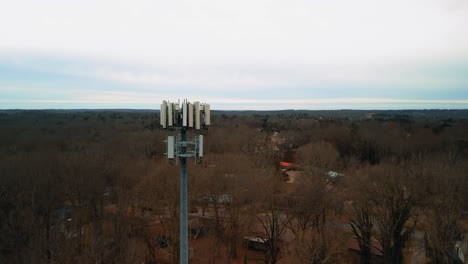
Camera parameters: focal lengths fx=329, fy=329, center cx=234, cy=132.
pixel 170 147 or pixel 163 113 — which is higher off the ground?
pixel 163 113

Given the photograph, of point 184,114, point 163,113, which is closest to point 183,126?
point 184,114

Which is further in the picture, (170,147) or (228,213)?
(228,213)

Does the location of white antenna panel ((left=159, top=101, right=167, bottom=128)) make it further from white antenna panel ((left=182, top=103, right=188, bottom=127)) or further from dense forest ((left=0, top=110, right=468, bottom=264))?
dense forest ((left=0, top=110, right=468, bottom=264))

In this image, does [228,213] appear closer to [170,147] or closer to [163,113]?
[170,147]

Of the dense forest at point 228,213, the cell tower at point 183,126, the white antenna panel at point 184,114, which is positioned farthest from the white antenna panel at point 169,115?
the dense forest at point 228,213

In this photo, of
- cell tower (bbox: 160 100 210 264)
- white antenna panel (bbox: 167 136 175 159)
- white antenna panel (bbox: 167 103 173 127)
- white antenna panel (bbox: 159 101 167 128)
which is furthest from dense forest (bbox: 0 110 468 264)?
white antenna panel (bbox: 167 103 173 127)

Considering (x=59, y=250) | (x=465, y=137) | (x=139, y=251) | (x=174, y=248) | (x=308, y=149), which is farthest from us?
(x=465, y=137)

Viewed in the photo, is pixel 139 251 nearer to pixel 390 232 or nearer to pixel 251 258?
pixel 251 258

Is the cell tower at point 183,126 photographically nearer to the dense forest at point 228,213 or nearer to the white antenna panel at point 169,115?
the white antenna panel at point 169,115

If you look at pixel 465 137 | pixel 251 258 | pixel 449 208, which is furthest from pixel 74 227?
pixel 465 137
